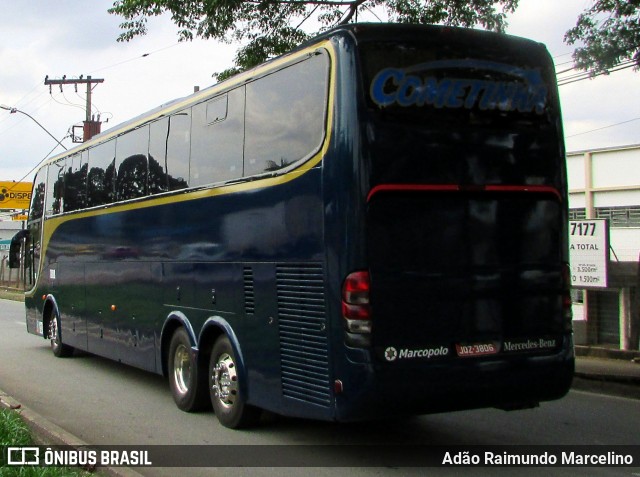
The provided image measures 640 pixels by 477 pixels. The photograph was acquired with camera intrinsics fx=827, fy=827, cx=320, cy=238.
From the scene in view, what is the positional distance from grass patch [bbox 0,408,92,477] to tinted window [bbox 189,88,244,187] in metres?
3.03

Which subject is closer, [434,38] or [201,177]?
[434,38]

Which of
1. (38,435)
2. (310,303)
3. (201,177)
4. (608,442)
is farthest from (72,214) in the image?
(608,442)

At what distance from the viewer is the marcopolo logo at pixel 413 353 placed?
638 centimetres

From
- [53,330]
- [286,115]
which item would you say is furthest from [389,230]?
[53,330]

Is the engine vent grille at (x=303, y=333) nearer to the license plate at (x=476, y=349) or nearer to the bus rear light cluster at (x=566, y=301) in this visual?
the license plate at (x=476, y=349)

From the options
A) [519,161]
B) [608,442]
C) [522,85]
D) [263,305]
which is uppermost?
[522,85]

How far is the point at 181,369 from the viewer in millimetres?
9664

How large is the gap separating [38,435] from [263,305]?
93.3 inches

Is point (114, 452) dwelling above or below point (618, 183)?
below

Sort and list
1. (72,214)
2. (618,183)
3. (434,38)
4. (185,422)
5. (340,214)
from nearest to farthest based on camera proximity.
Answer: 1. (340,214)
2. (434,38)
3. (185,422)
4. (72,214)
5. (618,183)

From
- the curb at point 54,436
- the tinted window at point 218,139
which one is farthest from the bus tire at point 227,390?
the tinted window at point 218,139

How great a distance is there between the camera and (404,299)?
21.3ft

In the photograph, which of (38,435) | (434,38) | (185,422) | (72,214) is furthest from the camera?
(72,214)

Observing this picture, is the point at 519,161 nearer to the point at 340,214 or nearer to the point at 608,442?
the point at 340,214
